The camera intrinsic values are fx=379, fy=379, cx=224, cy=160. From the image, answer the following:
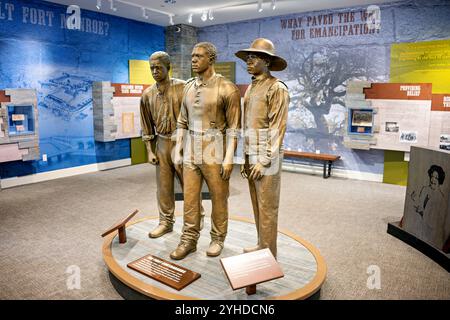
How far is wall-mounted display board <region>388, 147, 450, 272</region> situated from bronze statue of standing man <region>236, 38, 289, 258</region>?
6.05 ft

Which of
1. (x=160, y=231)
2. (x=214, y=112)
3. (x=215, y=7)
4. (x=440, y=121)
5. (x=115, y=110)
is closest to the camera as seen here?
(x=214, y=112)

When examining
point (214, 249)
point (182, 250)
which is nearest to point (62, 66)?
point (182, 250)

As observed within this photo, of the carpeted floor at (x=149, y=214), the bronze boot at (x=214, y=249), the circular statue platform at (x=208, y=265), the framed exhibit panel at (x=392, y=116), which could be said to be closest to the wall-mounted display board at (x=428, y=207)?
the carpeted floor at (x=149, y=214)

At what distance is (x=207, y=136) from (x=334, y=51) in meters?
5.27

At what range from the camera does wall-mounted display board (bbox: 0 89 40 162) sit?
20.1ft

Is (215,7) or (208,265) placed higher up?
(215,7)

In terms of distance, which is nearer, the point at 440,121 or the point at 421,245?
the point at 421,245

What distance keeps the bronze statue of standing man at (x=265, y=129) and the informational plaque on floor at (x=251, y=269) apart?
36 centimetres

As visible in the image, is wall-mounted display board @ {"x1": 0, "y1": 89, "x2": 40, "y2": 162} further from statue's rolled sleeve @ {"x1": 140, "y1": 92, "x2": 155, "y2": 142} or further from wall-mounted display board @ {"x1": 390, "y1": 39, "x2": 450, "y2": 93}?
wall-mounted display board @ {"x1": 390, "y1": 39, "x2": 450, "y2": 93}

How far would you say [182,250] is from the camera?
3318 mm

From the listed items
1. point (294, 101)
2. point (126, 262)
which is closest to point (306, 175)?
point (294, 101)

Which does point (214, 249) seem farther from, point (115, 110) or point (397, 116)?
point (115, 110)
